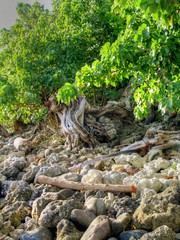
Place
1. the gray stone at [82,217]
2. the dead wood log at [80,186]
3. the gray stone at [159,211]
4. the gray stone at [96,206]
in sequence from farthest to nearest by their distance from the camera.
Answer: the dead wood log at [80,186]
the gray stone at [96,206]
the gray stone at [82,217]
the gray stone at [159,211]

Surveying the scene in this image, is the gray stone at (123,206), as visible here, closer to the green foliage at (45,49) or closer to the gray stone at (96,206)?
the gray stone at (96,206)

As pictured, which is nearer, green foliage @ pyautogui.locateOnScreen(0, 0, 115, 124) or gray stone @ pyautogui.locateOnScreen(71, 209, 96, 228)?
gray stone @ pyautogui.locateOnScreen(71, 209, 96, 228)

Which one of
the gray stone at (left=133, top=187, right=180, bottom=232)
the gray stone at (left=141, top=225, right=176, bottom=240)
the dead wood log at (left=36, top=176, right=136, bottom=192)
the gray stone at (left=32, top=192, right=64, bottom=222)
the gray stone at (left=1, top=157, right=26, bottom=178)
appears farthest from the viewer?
the gray stone at (left=1, top=157, right=26, bottom=178)

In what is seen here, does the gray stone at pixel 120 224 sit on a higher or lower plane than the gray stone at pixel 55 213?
lower

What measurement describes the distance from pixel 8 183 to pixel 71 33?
16.5 feet

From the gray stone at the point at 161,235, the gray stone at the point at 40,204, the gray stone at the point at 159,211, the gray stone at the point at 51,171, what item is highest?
the gray stone at the point at 51,171

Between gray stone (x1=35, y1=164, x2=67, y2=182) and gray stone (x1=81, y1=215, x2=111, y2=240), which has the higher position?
gray stone (x1=35, y1=164, x2=67, y2=182)

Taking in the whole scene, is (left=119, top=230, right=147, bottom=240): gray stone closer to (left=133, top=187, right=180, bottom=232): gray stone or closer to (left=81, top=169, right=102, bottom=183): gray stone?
(left=133, top=187, right=180, bottom=232): gray stone

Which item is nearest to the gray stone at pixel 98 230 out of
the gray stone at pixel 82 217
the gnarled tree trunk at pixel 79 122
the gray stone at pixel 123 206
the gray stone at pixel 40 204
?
the gray stone at pixel 82 217

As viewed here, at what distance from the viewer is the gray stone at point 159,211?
3566mm

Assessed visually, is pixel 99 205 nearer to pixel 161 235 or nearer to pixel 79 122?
pixel 161 235

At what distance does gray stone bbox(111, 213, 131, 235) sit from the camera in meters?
3.65

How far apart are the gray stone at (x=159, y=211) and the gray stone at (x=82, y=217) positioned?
0.52 metres

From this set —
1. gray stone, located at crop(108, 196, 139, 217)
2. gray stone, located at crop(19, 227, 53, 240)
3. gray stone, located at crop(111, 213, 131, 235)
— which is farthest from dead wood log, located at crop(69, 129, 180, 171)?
gray stone, located at crop(111, 213, 131, 235)
